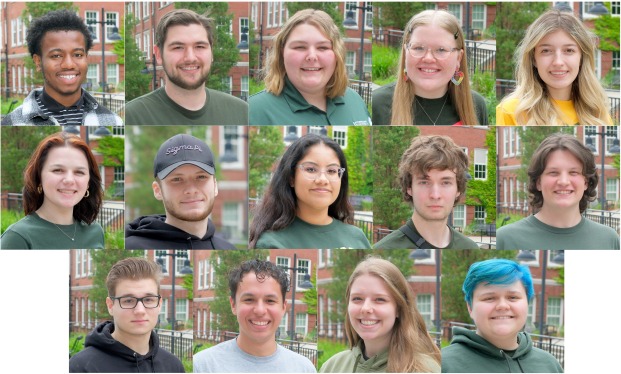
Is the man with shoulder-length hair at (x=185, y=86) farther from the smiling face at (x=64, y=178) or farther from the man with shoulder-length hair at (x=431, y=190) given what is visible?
the man with shoulder-length hair at (x=431, y=190)

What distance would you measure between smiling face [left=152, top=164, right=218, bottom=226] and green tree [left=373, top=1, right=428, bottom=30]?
6.84 feet

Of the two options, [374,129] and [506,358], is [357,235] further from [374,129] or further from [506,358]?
[506,358]

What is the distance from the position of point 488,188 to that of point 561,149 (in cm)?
72

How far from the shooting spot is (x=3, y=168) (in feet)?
35.2

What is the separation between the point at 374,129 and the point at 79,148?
2566 millimetres

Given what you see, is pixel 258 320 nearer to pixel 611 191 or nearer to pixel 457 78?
pixel 457 78

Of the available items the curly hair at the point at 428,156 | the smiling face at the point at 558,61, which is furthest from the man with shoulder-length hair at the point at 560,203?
the curly hair at the point at 428,156

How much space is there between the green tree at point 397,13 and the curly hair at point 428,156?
1044 mm

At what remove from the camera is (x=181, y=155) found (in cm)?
1028

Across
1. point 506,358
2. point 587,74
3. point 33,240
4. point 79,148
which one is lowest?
point 506,358

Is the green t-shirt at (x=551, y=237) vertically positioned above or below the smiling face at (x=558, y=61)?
below

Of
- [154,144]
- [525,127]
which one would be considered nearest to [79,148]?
[154,144]

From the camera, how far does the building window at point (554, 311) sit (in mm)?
10906

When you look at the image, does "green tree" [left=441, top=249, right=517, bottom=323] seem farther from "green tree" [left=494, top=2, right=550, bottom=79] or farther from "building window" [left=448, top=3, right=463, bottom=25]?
"building window" [left=448, top=3, right=463, bottom=25]
